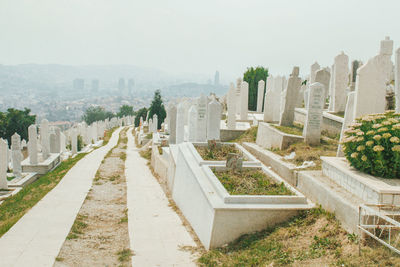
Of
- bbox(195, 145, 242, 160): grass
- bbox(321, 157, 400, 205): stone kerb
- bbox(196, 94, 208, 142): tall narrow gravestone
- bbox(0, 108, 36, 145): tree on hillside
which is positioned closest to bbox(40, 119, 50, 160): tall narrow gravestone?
bbox(196, 94, 208, 142): tall narrow gravestone

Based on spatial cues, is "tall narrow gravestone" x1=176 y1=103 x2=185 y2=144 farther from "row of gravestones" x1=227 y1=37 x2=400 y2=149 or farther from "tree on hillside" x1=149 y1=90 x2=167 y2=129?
"tree on hillside" x1=149 y1=90 x2=167 y2=129

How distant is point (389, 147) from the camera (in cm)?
621

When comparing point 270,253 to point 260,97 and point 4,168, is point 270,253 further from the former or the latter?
point 260,97

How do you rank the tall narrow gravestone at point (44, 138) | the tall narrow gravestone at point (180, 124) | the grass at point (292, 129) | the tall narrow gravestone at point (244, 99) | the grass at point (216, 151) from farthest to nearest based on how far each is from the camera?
the tall narrow gravestone at point (44, 138)
the tall narrow gravestone at point (244, 99)
the tall narrow gravestone at point (180, 124)
the grass at point (292, 129)
the grass at point (216, 151)

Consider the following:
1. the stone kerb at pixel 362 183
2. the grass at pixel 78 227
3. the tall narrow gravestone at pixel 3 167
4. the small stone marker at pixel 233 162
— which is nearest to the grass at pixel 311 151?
the stone kerb at pixel 362 183

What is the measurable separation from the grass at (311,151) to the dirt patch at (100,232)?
4873 mm

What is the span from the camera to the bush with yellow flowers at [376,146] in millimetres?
6148

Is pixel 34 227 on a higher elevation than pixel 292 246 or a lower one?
lower

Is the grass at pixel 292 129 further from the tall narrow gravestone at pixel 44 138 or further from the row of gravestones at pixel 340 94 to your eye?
the tall narrow gravestone at pixel 44 138

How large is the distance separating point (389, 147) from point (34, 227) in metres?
7.28

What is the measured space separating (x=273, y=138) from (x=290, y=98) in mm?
2286

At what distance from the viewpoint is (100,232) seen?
24.8 ft

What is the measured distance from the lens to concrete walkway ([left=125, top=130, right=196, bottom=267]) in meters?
5.98

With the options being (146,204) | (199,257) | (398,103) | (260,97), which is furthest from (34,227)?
(260,97)
